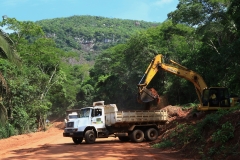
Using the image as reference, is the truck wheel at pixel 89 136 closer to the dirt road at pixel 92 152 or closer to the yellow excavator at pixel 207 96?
the dirt road at pixel 92 152

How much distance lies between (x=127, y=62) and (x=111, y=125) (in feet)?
92.1

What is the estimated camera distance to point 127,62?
47906mm

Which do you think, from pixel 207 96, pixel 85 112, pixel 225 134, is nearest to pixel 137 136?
pixel 85 112

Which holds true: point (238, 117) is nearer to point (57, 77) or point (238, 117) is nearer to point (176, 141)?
point (176, 141)

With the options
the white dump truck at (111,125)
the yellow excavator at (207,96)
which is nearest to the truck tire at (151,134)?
the white dump truck at (111,125)

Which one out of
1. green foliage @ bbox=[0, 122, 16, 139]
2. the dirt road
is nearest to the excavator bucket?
the dirt road

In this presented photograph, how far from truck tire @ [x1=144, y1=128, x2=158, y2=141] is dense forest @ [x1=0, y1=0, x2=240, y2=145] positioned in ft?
20.4

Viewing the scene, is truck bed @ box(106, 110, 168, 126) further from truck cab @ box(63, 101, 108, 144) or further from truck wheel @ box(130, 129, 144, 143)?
truck wheel @ box(130, 129, 144, 143)

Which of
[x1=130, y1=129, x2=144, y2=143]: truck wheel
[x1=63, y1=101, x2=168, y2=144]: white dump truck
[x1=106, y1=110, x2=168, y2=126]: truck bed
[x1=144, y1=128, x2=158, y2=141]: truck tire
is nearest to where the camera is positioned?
[x1=63, y1=101, x2=168, y2=144]: white dump truck

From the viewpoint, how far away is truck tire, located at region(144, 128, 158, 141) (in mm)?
20828

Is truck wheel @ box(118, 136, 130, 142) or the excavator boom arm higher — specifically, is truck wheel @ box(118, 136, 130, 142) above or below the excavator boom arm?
below

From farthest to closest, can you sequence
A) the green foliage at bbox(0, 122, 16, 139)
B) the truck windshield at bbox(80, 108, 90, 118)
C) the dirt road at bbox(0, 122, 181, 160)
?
the green foliage at bbox(0, 122, 16, 139)
the truck windshield at bbox(80, 108, 90, 118)
the dirt road at bbox(0, 122, 181, 160)

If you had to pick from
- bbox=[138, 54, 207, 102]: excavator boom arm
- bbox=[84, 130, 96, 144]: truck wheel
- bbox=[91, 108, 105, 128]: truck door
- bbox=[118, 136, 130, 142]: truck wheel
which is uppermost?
bbox=[138, 54, 207, 102]: excavator boom arm

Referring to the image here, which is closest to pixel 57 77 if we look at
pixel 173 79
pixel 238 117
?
pixel 173 79
